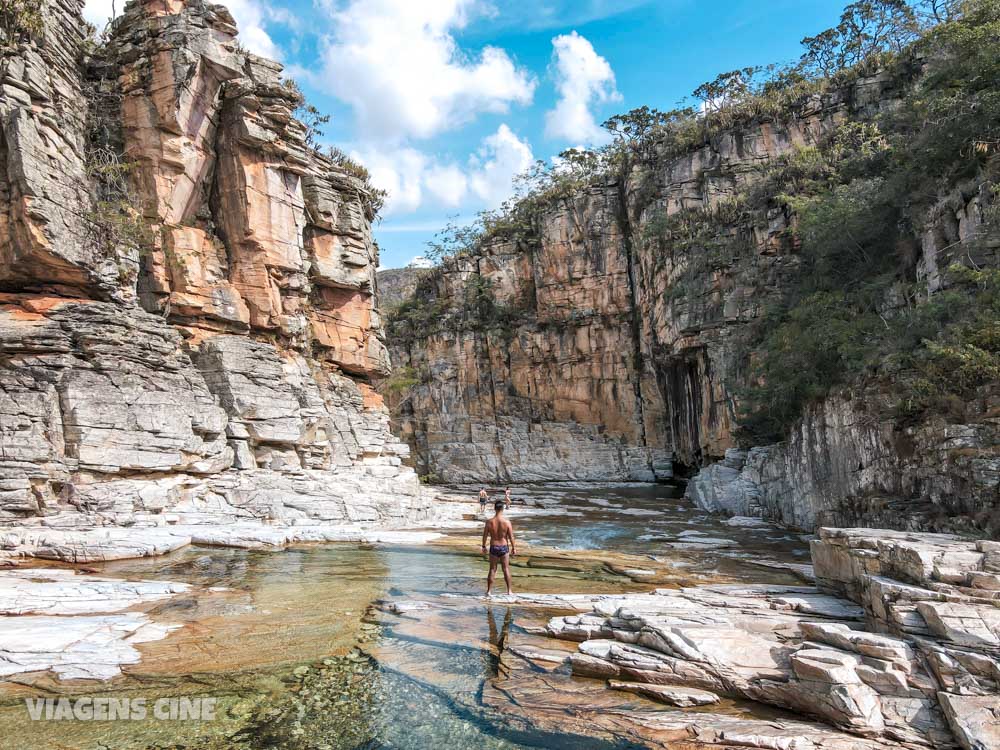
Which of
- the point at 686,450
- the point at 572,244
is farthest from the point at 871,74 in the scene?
the point at 686,450

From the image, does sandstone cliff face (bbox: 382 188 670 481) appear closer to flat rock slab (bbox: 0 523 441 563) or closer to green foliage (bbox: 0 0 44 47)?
flat rock slab (bbox: 0 523 441 563)

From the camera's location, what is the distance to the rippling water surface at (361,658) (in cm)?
497

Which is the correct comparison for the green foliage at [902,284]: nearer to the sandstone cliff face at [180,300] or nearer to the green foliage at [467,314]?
the sandstone cliff face at [180,300]

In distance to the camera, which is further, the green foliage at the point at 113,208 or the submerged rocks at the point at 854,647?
the green foliage at the point at 113,208

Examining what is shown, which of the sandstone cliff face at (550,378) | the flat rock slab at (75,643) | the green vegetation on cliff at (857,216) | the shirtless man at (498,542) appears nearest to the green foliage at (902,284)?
the green vegetation on cliff at (857,216)

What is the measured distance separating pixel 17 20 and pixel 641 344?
3232cm

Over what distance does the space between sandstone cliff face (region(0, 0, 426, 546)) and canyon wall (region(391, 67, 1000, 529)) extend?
12450 millimetres

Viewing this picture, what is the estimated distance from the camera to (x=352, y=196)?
27.3 meters

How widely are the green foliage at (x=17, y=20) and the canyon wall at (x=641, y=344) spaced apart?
2408cm

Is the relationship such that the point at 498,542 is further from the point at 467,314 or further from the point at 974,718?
the point at 467,314

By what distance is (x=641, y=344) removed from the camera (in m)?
39.0

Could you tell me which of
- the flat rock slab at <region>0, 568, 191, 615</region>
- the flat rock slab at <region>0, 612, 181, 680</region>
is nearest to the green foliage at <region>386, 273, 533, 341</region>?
the flat rock slab at <region>0, 568, 191, 615</region>

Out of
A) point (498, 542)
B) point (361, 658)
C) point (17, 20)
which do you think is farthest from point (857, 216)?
point (17, 20)

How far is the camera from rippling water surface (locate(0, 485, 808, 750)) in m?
4.97
